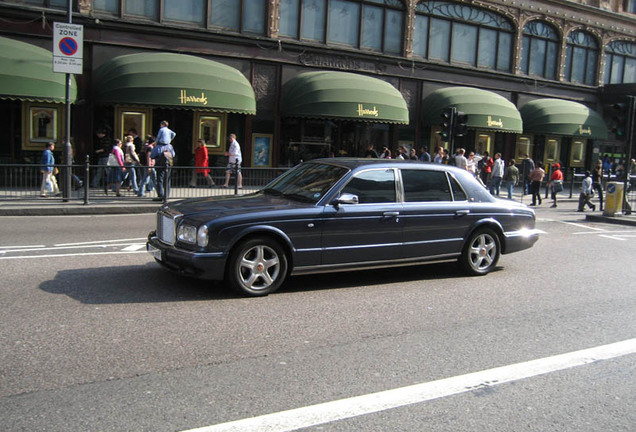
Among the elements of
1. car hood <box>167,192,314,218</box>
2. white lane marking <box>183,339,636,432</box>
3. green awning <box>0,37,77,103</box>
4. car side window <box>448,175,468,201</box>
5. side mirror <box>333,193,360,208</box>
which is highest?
green awning <box>0,37,77,103</box>

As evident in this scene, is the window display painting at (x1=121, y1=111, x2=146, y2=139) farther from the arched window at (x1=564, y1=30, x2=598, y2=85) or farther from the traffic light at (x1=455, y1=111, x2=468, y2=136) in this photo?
the arched window at (x1=564, y1=30, x2=598, y2=85)

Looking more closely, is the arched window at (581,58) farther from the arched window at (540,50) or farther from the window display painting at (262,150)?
the window display painting at (262,150)

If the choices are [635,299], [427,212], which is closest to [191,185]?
[427,212]

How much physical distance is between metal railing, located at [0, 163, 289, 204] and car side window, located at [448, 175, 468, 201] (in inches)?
315

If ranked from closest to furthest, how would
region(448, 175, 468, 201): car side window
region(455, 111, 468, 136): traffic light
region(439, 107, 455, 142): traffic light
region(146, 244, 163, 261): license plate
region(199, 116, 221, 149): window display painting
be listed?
region(146, 244, 163, 261): license plate
region(448, 175, 468, 201): car side window
region(455, 111, 468, 136): traffic light
region(439, 107, 455, 142): traffic light
region(199, 116, 221, 149): window display painting

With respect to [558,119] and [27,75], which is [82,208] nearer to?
[27,75]

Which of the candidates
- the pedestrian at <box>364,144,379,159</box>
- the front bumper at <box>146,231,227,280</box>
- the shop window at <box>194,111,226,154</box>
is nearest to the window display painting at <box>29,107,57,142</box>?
the shop window at <box>194,111,226,154</box>

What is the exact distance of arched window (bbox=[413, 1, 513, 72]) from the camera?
82.0 feet

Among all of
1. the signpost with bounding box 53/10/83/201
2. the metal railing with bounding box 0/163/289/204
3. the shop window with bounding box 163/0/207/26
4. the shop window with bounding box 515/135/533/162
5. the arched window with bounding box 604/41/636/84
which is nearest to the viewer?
the metal railing with bounding box 0/163/289/204

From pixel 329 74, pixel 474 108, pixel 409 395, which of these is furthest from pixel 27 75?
pixel 474 108

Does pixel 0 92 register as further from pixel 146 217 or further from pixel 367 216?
pixel 367 216

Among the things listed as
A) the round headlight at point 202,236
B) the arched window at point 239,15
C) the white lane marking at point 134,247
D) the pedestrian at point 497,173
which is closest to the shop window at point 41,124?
the arched window at point 239,15

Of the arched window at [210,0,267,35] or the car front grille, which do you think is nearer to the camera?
the car front grille

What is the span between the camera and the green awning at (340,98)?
67.6 feet
